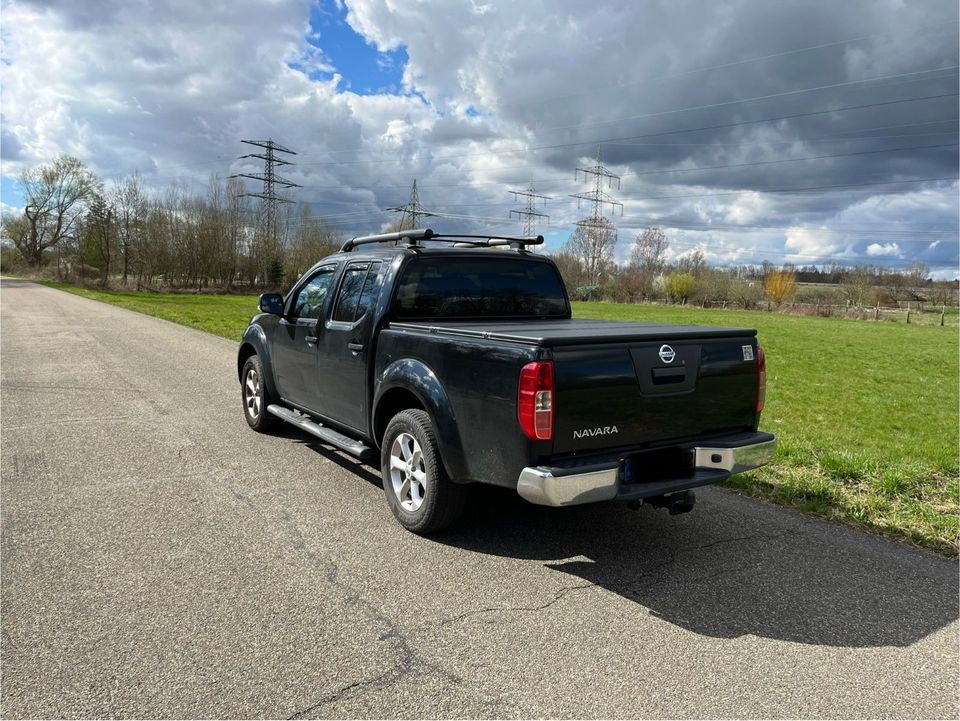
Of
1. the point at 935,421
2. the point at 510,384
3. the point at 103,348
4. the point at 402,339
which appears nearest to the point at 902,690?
the point at 510,384

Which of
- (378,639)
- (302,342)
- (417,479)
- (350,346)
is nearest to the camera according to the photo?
(378,639)

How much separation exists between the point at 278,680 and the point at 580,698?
4.09ft

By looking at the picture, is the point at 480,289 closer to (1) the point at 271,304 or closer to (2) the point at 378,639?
(1) the point at 271,304

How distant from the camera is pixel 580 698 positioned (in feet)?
8.74

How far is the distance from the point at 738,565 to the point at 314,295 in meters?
4.11

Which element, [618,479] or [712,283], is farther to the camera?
[712,283]

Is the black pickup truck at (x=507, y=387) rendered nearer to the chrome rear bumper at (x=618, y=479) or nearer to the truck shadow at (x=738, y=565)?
the chrome rear bumper at (x=618, y=479)

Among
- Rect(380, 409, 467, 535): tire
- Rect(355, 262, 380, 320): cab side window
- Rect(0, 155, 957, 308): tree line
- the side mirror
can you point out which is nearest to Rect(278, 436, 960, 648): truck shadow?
Rect(380, 409, 467, 535): tire

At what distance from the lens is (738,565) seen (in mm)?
3957

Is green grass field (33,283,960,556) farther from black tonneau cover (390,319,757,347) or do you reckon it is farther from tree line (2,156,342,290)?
tree line (2,156,342,290)

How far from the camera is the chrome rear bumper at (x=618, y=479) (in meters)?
3.37

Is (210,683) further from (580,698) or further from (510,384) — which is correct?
(510,384)

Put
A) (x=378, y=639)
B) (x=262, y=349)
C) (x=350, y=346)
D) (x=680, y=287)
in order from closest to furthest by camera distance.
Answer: (x=378, y=639) → (x=350, y=346) → (x=262, y=349) → (x=680, y=287)

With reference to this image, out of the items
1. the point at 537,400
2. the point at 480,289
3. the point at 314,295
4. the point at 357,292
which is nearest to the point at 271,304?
the point at 314,295
